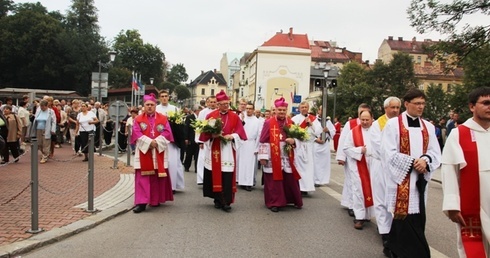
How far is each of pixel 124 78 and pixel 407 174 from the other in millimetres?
70513

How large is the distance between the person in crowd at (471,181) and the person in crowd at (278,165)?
15.3ft

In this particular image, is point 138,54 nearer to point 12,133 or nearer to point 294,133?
point 12,133

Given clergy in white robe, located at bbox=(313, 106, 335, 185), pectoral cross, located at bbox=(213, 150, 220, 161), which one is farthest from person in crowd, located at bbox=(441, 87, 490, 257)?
clergy in white robe, located at bbox=(313, 106, 335, 185)

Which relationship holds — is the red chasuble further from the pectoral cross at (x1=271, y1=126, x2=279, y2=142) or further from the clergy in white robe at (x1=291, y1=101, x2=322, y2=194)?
the clergy in white robe at (x1=291, y1=101, x2=322, y2=194)

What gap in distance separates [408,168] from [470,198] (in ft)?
4.10

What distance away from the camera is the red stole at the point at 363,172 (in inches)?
295

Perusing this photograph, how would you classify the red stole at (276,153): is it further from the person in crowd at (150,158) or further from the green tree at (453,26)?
the green tree at (453,26)

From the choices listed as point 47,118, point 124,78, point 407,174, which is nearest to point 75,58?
point 124,78

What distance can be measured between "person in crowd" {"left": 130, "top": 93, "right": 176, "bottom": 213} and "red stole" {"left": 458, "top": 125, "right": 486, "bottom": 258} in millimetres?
5402

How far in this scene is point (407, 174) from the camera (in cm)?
528

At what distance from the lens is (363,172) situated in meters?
7.73

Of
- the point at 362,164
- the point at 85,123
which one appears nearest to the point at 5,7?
the point at 85,123

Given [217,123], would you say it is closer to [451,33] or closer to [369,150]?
[369,150]

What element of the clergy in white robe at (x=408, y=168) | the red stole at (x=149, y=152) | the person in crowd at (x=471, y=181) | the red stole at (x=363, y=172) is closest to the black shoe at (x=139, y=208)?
the red stole at (x=149, y=152)
